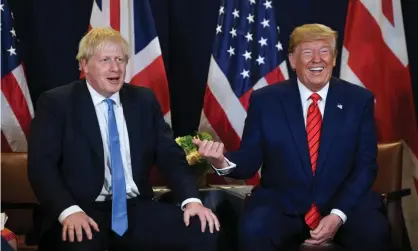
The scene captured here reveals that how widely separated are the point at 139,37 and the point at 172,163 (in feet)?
5.11

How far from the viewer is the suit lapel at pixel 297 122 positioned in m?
3.34

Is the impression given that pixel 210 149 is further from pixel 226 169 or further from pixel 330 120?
pixel 330 120

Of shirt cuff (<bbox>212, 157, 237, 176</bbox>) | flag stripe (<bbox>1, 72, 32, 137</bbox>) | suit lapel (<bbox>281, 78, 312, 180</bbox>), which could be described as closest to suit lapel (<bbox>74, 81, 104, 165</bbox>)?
shirt cuff (<bbox>212, 157, 237, 176</bbox>)

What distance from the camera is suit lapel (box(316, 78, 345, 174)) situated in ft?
10.9

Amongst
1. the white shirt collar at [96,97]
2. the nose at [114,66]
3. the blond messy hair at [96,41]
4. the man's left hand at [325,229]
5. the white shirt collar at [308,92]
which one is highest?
the blond messy hair at [96,41]

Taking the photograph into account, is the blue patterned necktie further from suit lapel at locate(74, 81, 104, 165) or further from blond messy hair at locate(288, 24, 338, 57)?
blond messy hair at locate(288, 24, 338, 57)

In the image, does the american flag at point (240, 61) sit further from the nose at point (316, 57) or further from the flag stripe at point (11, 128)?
the flag stripe at point (11, 128)

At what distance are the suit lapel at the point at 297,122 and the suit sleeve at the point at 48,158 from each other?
3.59 ft

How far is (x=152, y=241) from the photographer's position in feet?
9.95

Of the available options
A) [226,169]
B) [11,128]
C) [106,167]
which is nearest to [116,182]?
[106,167]

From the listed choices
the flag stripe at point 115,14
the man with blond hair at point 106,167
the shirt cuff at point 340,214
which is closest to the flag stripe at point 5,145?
the flag stripe at point 115,14

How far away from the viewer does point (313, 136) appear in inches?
133

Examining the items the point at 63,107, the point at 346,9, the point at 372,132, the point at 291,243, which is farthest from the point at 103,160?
the point at 346,9

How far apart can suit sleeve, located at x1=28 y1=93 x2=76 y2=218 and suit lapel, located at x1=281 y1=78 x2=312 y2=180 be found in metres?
1.09
